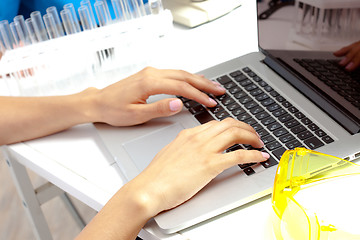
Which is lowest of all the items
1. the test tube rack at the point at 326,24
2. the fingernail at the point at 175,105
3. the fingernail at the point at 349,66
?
the fingernail at the point at 175,105

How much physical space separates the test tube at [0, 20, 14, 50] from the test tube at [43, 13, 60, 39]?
73 millimetres

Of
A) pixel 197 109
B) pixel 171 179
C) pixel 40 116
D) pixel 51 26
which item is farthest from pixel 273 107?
pixel 51 26

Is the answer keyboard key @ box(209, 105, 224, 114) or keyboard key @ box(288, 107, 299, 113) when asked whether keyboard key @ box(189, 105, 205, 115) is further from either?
keyboard key @ box(288, 107, 299, 113)

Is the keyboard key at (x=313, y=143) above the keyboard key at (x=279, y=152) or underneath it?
above

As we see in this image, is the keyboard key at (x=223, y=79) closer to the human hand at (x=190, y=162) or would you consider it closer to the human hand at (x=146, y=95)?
A: the human hand at (x=146, y=95)

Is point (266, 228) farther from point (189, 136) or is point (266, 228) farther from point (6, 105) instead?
point (6, 105)

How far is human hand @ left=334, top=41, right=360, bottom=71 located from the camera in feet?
1.97

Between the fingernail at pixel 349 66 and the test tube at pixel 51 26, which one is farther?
the test tube at pixel 51 26

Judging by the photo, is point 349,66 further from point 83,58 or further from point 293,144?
point 83,58

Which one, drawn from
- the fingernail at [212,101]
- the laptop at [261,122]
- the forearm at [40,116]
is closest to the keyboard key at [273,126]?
the laptop at [261,122]

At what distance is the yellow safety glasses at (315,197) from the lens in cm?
49

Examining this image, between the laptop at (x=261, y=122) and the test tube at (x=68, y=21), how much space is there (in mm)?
275

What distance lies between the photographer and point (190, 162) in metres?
0.60

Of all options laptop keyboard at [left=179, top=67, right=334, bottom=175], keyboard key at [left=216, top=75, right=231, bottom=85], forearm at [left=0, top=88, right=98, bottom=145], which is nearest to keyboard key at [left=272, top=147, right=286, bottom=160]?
laptop keyboard at [left=179, top=67, right=334, bottom=175]
